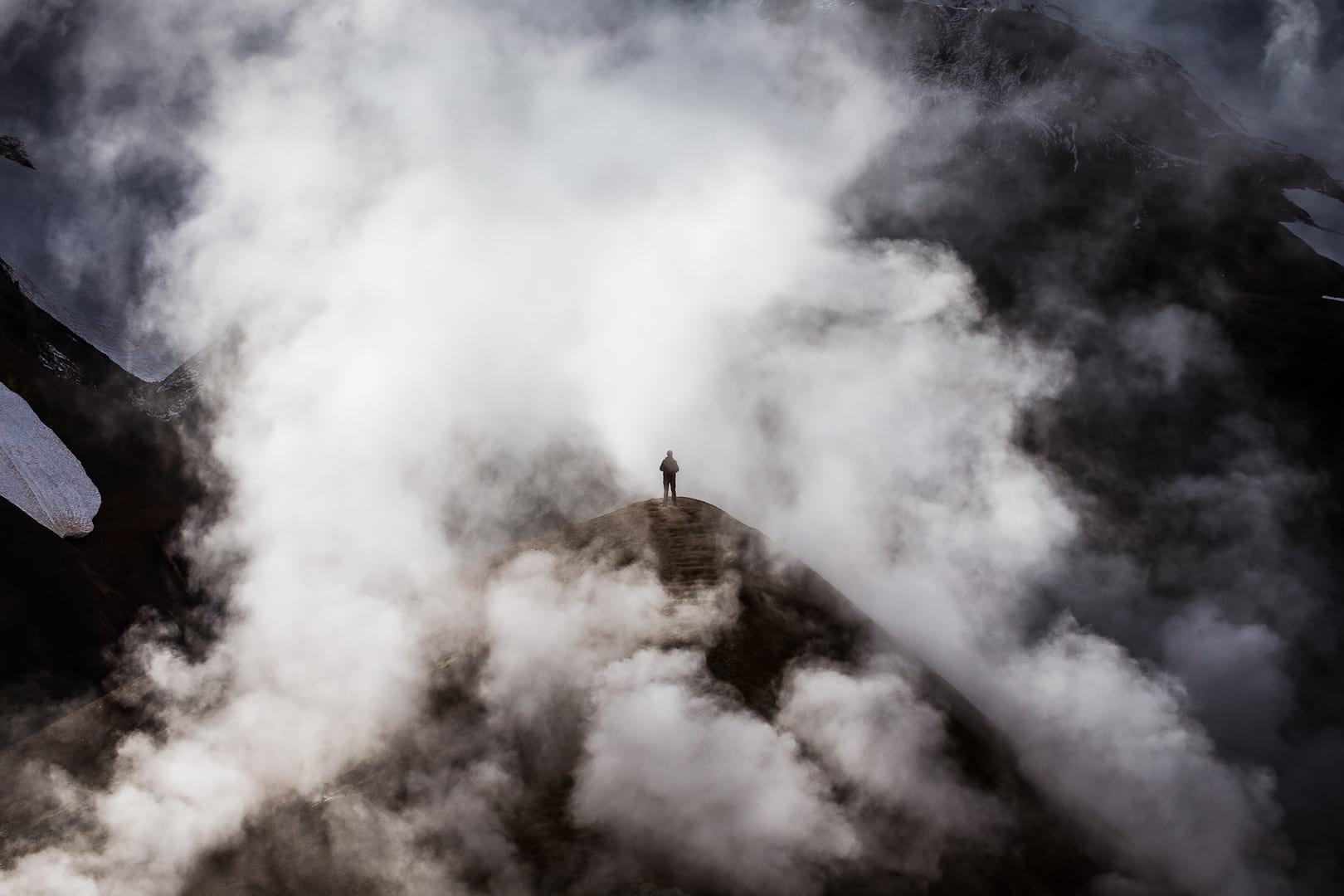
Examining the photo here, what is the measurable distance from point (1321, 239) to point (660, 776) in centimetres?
5874

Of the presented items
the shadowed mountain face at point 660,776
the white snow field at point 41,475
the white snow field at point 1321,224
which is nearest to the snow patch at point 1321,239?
the white snow field at point 1321,224

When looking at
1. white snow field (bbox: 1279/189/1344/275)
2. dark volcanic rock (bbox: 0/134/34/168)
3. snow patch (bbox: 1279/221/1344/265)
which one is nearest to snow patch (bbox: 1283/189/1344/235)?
white snow field (bbox: 1279/189/1344/275)

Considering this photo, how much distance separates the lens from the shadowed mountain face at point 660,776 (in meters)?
14.5

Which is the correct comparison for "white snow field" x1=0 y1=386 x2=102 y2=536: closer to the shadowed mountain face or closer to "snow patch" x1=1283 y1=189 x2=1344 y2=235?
the shadowed mountain face

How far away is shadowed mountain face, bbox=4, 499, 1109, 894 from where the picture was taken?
47.7 ft

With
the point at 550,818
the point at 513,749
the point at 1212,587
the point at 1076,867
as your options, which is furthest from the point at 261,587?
the point at 1212,587

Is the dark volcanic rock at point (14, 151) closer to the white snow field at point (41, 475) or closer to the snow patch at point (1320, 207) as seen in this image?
the white snow field at point (41, 475)

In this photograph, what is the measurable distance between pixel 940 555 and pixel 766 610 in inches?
616

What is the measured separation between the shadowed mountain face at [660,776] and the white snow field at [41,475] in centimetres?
734

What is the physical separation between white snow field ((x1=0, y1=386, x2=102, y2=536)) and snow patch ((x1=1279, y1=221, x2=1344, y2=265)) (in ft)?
203

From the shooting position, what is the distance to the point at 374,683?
19.8 meters

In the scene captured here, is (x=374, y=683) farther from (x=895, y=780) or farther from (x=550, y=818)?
(x=895, y=780)

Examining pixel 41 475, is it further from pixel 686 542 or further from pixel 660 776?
pixel 660 776

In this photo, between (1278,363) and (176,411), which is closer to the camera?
(176,411)
